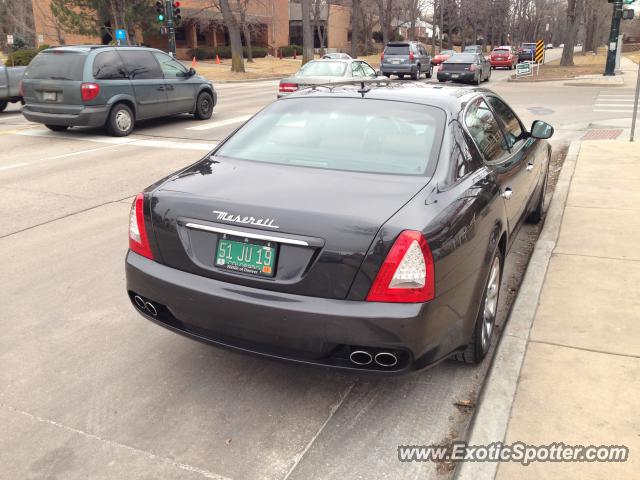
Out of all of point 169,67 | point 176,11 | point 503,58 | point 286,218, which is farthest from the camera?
point 503,58

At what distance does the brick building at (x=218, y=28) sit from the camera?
45719 millimetres

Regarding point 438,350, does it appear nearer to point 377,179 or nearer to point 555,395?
point 555,395

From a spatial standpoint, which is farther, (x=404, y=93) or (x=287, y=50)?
(x=287, y=50)

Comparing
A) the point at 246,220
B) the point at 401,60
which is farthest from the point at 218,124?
the point at 401,60

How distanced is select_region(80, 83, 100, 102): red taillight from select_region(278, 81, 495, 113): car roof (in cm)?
870

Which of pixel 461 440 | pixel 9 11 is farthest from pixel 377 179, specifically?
pixel 9 11

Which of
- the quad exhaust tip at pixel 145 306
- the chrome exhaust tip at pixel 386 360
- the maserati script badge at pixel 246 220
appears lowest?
the chrome exhaust tip at pixel 386 360

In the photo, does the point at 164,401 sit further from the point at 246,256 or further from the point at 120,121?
the point at 120,121

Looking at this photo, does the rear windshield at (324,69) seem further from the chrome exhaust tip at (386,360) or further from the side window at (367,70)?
the chrome exhaust tip at (386,360)

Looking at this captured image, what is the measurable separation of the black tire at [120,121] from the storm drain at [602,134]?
9301 millimetres

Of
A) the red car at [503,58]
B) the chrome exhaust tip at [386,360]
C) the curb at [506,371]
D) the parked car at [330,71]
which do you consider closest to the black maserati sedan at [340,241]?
the chrome exhaust tip at [386,360]

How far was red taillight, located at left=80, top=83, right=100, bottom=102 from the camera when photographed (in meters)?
11.9

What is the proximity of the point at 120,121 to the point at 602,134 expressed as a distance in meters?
9.93

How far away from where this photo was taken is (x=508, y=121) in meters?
5.18
